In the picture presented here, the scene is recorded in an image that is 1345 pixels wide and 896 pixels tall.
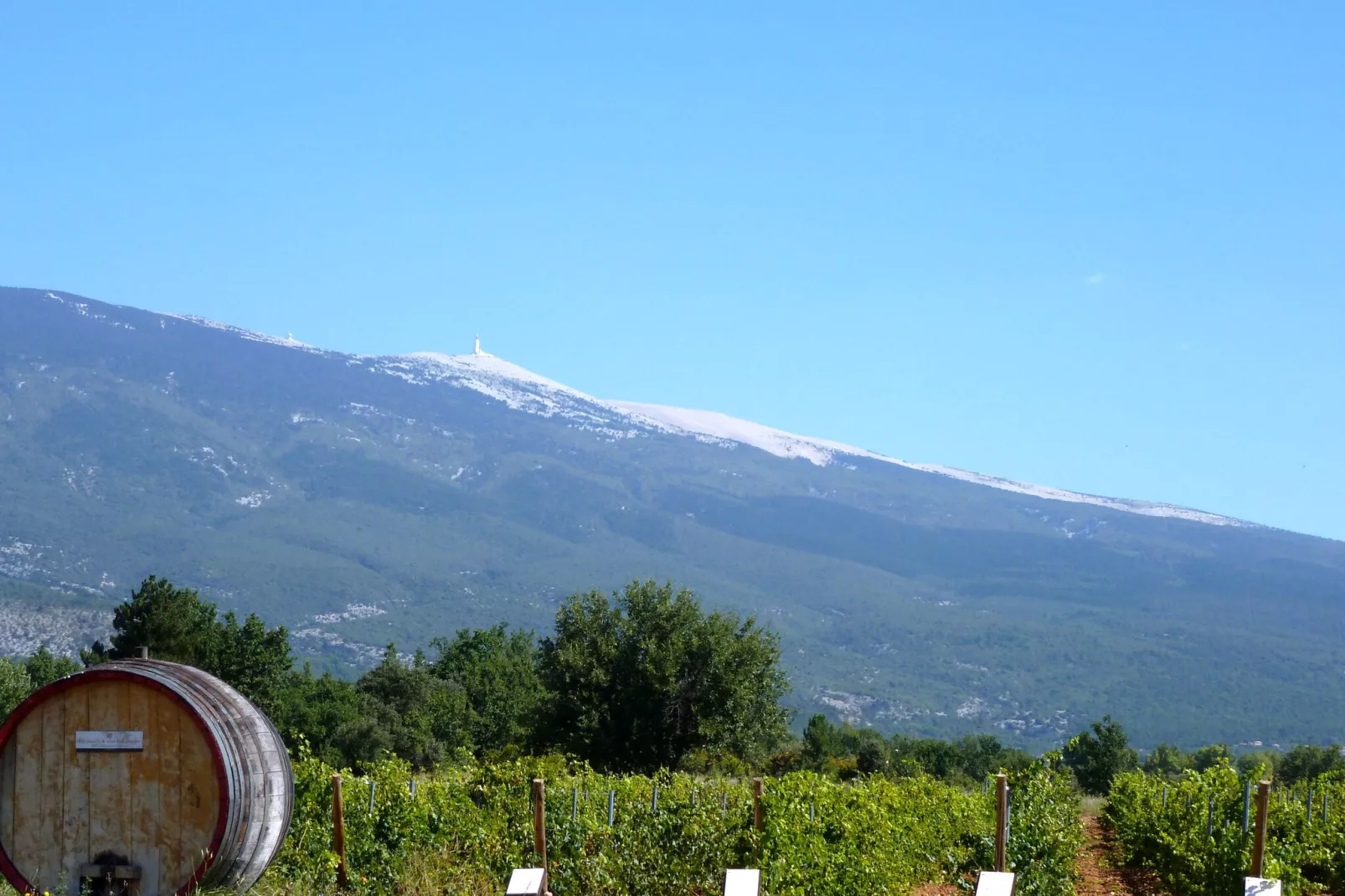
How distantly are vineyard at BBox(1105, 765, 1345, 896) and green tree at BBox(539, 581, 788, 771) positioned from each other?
52.7 ft

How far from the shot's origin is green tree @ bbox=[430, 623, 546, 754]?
62.0 metres

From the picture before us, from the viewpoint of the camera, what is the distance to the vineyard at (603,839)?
13.3m

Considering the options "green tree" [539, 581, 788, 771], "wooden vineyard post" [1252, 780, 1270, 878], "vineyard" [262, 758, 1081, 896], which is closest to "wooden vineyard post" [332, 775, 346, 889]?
"vineyard" [262, 758, 1081, 896]

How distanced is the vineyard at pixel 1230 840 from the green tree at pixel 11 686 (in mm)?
38595

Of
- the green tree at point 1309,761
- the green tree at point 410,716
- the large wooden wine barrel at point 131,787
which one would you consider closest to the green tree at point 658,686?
the green tree at point 410,716

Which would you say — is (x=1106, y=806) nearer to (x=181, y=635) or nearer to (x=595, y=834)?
(x=595, y=834)

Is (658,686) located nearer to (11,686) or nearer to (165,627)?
(165,627)

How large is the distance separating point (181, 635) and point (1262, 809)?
43829mm

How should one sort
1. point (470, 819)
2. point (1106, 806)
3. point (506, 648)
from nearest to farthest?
point (470, 819) < point (1106, 806) < point (506, 648)

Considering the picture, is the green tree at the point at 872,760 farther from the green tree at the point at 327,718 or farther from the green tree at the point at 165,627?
the green tree at the point at 165,627

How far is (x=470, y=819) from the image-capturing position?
14.3 m

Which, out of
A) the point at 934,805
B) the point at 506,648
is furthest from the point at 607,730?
the point at 506,648

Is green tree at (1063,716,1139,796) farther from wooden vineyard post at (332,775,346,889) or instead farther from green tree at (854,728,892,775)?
wooden vineyard post at (332,775,346,889)

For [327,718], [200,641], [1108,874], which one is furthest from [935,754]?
[1108,874]
